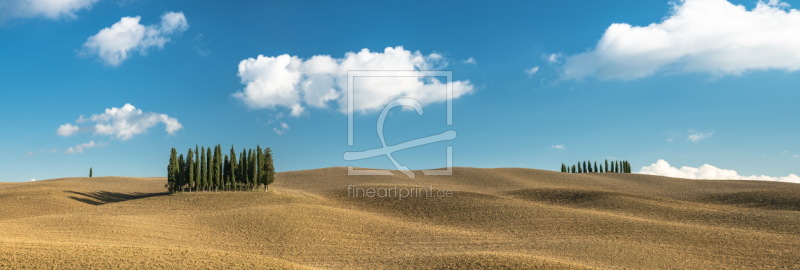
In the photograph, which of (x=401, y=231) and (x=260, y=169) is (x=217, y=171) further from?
(x=401, y=231)

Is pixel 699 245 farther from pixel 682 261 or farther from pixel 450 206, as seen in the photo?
pixel 450 206

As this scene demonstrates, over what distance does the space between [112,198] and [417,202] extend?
121 feet

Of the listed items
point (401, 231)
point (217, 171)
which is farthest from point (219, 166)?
point (401, 231)

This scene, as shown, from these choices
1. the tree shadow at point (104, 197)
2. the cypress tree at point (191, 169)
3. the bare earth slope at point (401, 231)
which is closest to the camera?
the bare earth slope at point (401, 231)

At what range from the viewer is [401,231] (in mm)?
36969

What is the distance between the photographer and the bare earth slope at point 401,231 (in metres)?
23.2

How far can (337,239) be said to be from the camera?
1323 inches

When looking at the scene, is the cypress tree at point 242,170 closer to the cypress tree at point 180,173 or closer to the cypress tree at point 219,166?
the cypress tree at point 219,166

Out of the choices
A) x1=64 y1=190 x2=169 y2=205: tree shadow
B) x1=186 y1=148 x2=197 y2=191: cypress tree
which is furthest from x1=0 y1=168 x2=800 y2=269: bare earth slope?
x1=186 y1=148 x2=197 y2=191: cypress tree

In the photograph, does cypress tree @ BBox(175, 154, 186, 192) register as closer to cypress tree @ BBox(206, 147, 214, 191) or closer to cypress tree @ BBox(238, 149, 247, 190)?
cypress tree @ BBox(206, 147, 214, 191)

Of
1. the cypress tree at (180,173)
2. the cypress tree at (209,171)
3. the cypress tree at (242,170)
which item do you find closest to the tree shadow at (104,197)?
the cypress tree at (180,173)

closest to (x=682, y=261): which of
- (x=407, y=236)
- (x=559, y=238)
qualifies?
(x=559, y=238)

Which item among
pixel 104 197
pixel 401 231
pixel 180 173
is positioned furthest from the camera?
pixel 180 173

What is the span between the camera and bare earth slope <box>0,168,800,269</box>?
23206mm
